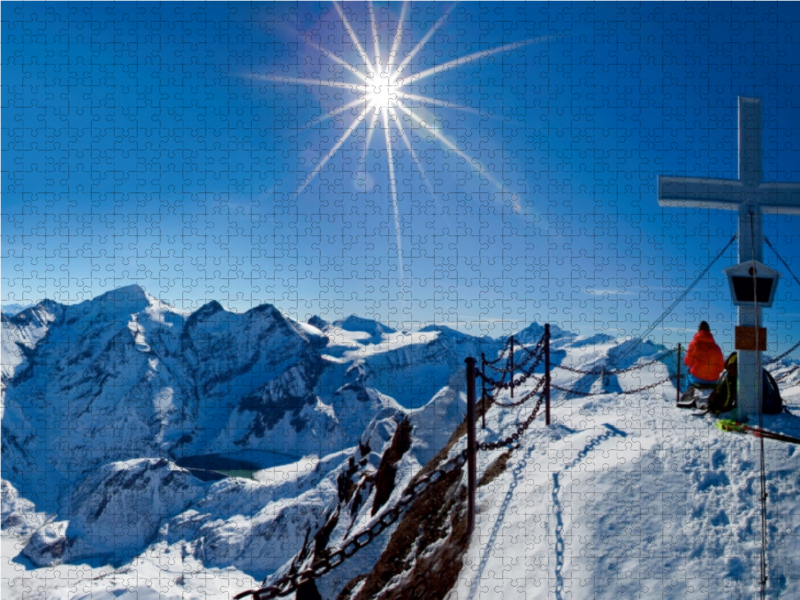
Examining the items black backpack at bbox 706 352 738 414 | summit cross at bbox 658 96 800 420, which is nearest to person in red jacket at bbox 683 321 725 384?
black backpack at bbox 706 352 738 414

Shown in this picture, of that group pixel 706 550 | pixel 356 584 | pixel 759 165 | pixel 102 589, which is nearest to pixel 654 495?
pixel 706 550

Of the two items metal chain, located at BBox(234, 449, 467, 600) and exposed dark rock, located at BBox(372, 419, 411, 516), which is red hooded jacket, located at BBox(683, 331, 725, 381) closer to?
metal chain, located at BBox(234, 449, 467, 600)

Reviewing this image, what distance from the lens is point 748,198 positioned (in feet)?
27.8

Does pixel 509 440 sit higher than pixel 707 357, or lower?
lower

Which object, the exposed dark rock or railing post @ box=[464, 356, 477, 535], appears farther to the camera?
the exposed dark rock

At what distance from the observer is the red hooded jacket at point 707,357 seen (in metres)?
9.55

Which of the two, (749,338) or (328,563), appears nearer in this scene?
(328,563)

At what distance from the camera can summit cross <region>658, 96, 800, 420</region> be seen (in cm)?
828

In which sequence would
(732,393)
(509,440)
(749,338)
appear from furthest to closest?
1. (732,393)
2. (509,440)
3. (749,338)

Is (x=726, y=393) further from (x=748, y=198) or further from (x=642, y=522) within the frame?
(x=642, y=522)

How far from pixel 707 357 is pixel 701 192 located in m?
3.30

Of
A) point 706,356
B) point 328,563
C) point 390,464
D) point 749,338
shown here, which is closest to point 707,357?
point 706,356

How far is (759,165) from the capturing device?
845cm

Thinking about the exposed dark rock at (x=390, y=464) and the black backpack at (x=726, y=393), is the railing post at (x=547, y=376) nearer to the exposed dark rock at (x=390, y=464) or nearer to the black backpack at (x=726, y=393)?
the black backpack at (x=726, y=393)
